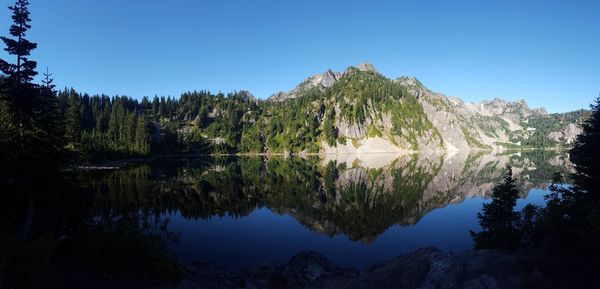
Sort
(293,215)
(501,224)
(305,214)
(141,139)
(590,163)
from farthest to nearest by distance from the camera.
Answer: (141,139), (293,215), (305,214), (501,224), (590,163)

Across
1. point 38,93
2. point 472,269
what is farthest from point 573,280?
point 38,93

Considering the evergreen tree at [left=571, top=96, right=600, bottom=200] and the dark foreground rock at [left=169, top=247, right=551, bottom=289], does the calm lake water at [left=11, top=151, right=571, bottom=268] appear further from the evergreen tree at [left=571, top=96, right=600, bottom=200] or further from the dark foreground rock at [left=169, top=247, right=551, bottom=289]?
the evergreen tree at [left=571, top=96, right=600, bottom=200]

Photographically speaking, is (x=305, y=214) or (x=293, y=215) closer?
(x=305, y=214)

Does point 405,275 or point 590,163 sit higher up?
point 590,163

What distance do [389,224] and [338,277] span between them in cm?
1985

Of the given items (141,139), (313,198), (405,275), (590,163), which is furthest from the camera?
(141,139)

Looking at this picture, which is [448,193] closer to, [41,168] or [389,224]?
[389,224]

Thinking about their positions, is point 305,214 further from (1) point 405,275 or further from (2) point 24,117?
(2) point 24,117

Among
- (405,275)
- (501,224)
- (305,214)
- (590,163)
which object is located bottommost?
(305,214)

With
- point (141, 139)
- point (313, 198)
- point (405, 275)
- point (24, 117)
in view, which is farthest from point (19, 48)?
point (141, 139)

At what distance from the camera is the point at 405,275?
64.8 feet

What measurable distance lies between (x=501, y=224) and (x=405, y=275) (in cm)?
1062

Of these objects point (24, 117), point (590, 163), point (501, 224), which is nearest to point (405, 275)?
point (501, 224)

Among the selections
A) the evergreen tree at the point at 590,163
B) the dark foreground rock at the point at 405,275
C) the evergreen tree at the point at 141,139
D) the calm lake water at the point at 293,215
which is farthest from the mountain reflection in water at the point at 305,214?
the evergreen tree at the point at 141,139
